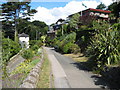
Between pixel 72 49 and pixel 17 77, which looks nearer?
pixel 17 77

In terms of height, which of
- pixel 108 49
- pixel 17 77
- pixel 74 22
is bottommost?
pixel 17 77

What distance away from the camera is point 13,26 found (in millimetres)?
27031

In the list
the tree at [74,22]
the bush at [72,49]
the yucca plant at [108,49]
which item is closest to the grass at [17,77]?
the yucca plant at [108,49]

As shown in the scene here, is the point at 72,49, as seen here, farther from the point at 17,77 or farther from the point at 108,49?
the point at 17,77

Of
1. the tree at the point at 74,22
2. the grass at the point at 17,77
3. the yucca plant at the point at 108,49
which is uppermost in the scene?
the tree at the point at 74,22

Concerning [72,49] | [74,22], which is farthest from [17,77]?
[74,22]

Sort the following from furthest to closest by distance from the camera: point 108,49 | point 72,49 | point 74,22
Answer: point 74,22, point 72,49, point 108,49

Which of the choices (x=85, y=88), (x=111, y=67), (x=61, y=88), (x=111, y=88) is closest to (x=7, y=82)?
(x=61, y=88)

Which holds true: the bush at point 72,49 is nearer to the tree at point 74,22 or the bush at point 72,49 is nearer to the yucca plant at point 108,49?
the yucca plant at point 108,49

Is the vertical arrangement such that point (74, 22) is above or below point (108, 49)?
above

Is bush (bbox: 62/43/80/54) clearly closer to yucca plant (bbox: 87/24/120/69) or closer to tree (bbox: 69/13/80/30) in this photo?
yucca plant (bbox: 87/24/120/69)

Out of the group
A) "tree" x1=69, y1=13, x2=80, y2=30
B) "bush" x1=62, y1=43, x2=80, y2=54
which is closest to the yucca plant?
"bush" x1=62, y1=43, x2=80, y2=54

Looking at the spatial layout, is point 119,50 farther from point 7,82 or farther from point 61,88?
point 7,82

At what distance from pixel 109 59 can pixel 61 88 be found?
11.0ft
